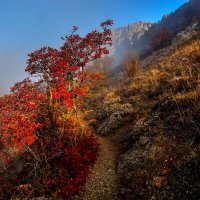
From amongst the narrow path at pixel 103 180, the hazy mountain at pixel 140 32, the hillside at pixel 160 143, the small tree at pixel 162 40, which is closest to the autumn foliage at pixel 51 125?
→ the narrow path at pixel 103 180

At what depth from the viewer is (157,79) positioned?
1415cm

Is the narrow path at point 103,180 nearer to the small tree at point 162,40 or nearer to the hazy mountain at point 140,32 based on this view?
the small tree at point 162,40

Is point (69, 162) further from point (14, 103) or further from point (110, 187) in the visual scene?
point (14, 103)

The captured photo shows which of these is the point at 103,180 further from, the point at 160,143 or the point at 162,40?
the point at 162,40

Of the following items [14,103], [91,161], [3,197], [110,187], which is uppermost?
[14,103]

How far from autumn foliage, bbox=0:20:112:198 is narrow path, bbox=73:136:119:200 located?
0.95 feet

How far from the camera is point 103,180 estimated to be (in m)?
7.59

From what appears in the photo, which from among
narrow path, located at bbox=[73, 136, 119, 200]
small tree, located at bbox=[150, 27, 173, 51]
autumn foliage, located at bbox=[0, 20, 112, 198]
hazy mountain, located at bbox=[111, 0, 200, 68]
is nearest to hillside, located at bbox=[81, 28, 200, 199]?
narrow path, located at bbox=[73, 136, 119, 200]

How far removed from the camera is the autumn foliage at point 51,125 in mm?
7344

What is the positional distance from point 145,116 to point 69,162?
4315mm

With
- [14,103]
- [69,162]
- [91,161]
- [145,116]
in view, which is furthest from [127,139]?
[14,103]

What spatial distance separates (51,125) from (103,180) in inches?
140

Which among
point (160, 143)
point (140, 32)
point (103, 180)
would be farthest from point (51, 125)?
point (140, 32)

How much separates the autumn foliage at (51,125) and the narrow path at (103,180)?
29cm
